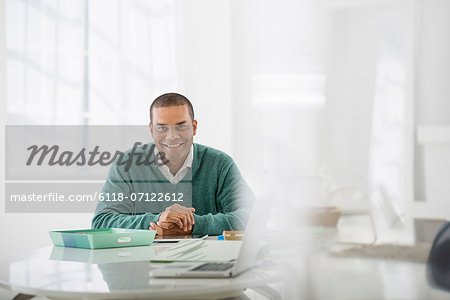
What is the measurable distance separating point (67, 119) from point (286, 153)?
1.57 m

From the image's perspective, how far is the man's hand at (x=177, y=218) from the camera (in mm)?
1622

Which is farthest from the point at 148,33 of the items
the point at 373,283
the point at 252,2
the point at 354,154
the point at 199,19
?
the point at 373,283

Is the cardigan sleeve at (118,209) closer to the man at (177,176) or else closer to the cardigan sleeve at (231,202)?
the man at (177,176)

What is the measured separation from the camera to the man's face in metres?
2.04

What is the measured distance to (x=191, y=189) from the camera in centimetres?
202

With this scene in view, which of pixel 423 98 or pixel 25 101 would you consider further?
pixel 25 101

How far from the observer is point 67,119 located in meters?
2.85

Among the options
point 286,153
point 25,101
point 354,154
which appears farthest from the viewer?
point 25,101

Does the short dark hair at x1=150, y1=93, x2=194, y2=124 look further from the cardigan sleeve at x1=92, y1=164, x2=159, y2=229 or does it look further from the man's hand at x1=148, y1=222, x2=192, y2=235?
the man's hand at x1=148, y1=222, x2=192, y2=235

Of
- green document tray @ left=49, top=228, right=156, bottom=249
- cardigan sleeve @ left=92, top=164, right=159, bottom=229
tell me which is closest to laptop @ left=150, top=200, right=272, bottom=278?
green document tray @ left=49, top=228, right=156, bottom=249

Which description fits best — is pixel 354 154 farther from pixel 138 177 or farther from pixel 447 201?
pixel 138 177

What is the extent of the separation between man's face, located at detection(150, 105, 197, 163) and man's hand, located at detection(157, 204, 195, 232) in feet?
1.45

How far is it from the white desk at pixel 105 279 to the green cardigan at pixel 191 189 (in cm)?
56

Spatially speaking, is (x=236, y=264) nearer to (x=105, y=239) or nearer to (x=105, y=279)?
(x=105, y=279)
